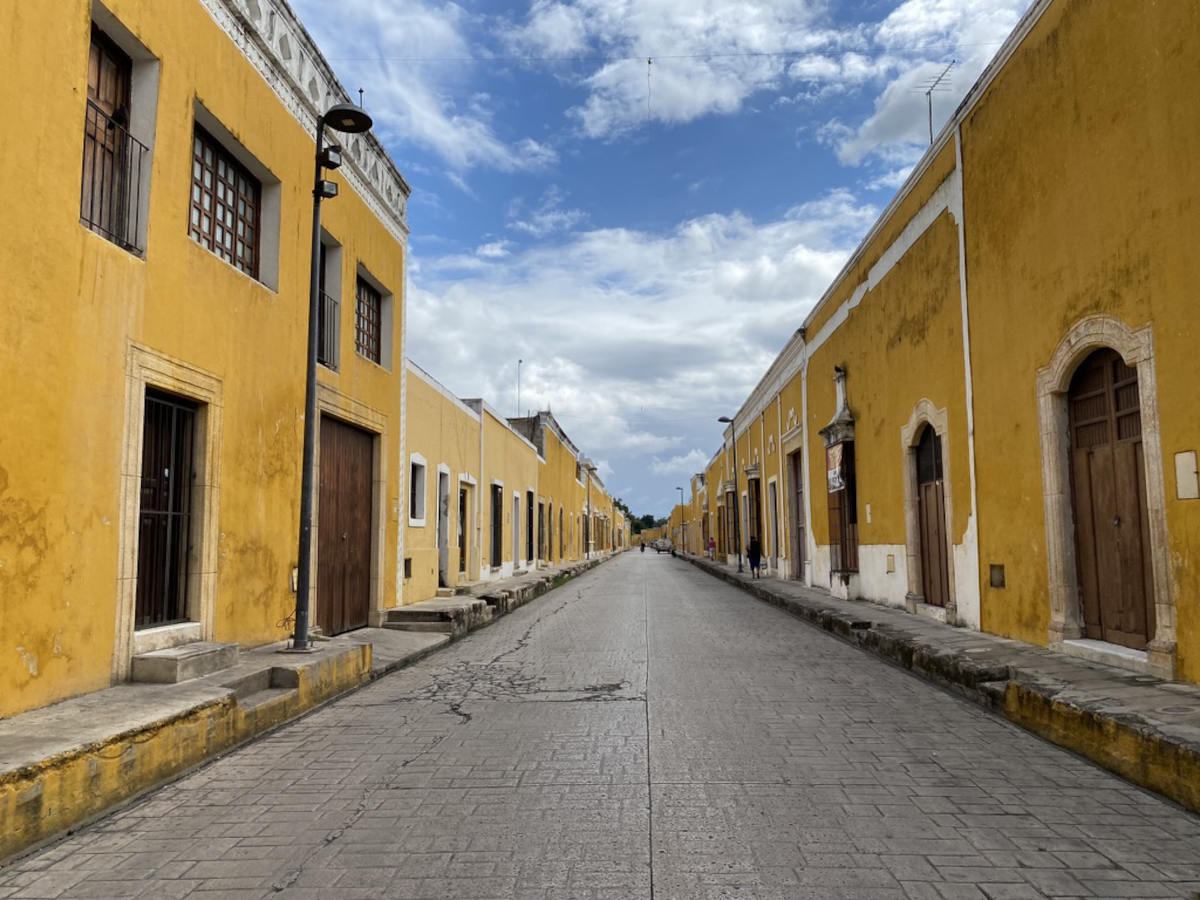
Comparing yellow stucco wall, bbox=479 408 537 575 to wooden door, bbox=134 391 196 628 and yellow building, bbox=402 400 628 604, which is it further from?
wooden door, bbox=134 391 196 628

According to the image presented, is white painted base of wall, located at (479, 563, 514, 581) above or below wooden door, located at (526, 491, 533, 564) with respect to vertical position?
below

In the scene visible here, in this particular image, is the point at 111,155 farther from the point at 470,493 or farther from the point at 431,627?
the point at 470,493

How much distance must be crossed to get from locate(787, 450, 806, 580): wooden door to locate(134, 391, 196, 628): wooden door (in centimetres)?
1726

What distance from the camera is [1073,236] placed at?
759 centimetres

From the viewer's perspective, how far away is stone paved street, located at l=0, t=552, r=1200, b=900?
132 inches

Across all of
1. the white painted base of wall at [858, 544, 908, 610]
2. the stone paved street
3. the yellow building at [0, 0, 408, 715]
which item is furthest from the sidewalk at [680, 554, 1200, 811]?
the yellow building at [0, 0, 408, 715]

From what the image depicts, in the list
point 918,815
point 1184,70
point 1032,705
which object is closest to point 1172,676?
point 1032,705

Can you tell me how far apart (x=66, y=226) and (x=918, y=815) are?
6.09 meters

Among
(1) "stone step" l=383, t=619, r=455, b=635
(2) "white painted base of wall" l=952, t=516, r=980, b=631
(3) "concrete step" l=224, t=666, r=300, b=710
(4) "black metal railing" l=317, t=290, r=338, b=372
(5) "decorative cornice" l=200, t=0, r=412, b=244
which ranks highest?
(5) "decorative cornice" l=200, t=0, r=412, b=244

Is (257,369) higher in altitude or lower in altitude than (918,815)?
higher

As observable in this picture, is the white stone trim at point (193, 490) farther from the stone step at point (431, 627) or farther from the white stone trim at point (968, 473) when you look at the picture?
the white stone trim at point (968, 473)

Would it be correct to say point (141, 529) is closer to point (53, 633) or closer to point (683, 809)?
point (53, 633)

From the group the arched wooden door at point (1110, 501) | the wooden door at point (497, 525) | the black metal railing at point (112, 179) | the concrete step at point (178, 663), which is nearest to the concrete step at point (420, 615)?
the concrete step at point (178, 663)

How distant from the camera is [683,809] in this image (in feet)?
13.7
